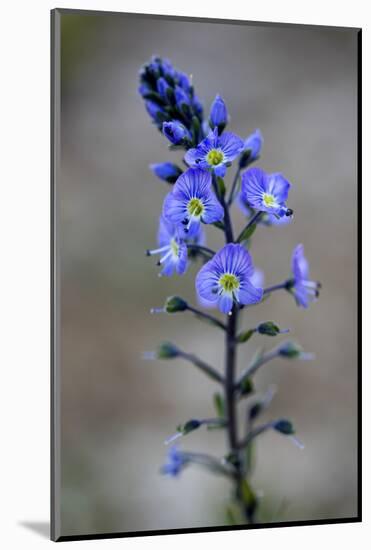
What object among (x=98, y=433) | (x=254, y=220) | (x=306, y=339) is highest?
(x=254, y=220)

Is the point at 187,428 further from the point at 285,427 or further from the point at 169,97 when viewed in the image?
the point at 169,97

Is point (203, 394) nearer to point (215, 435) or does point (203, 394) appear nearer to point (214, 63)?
point (215, 435)

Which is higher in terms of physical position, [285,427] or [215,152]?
[215,152]

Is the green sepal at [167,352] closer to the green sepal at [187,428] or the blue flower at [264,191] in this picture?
the green sepal at [187,428]

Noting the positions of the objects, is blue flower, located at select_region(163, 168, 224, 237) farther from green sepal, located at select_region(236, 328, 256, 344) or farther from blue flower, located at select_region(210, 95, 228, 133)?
green sepal, located at select_region(236, 328, 256, 344)

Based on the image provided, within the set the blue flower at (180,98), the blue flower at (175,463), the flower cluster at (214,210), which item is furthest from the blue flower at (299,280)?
the blue flower at (175,463)

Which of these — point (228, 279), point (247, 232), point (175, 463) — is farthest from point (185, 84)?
point (175, 463)

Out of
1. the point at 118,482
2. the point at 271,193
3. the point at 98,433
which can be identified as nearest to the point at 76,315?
the point at 98,433

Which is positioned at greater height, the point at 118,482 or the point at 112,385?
the point at 112,385
